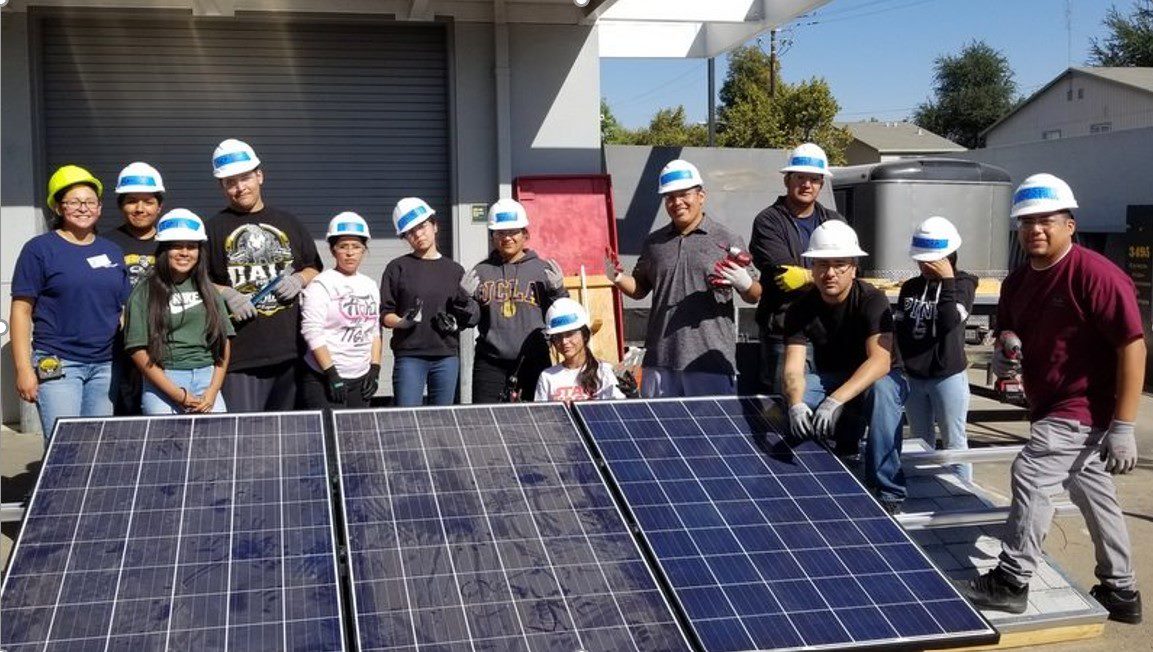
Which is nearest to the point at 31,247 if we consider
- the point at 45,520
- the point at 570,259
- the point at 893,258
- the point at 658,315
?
the point at 45,520

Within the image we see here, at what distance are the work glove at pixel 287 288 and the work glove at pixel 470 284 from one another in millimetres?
974

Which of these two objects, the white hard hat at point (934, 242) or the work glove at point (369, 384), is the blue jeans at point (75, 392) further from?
the white hard hat at point (934, 242)

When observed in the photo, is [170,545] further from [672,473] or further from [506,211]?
[506,211]

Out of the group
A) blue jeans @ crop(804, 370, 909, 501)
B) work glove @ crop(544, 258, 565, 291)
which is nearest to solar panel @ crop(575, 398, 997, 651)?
blue jeans @ crop(804, 370, 909, 501)

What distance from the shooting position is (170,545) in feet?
11.2

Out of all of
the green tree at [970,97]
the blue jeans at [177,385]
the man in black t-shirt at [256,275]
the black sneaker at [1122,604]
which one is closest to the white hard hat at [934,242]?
the black sneaker at [1122,604]

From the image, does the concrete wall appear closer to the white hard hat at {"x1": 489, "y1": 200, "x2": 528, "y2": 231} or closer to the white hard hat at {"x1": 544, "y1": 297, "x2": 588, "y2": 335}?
the white hard hat at {"x1": 489, "y1": 200, "x2": 528, "y2": 231}

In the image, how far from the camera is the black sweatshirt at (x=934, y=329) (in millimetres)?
6207

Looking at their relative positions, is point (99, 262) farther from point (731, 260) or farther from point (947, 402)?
point (947, 402)

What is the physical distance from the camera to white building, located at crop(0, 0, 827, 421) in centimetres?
991

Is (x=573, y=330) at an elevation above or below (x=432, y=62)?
below

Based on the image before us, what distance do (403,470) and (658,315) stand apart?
7.52ft

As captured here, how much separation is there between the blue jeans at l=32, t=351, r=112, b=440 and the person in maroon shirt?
14.6 feet

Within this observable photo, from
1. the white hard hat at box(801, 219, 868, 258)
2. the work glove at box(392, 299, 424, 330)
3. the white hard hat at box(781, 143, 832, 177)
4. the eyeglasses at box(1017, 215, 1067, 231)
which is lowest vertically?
the work glove at box(392, 299, 424, 330)
